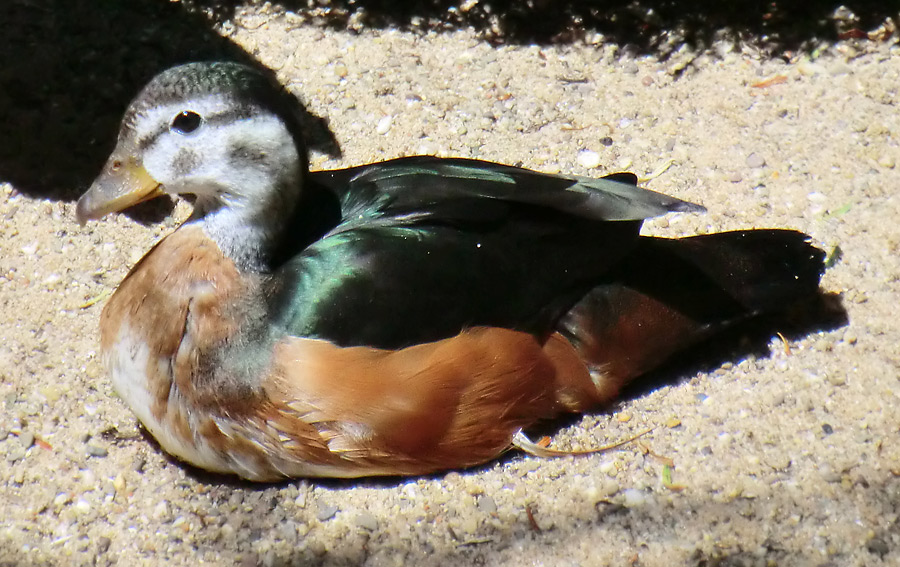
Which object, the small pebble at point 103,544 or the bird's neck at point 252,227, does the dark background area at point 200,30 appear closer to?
the bird's neck at point 252,227

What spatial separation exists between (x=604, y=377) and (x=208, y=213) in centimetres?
137

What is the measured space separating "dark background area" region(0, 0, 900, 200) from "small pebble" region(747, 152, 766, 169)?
0.75 metres

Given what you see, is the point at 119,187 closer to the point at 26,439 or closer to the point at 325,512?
the point at 26,439

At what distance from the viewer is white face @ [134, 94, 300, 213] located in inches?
104

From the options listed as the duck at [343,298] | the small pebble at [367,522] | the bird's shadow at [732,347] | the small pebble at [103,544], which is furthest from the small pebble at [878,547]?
the small pebble at [103,544]

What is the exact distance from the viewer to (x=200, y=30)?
4.70 meters

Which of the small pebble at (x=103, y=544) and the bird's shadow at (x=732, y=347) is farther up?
the bird's shadow at (x=732, y=347)

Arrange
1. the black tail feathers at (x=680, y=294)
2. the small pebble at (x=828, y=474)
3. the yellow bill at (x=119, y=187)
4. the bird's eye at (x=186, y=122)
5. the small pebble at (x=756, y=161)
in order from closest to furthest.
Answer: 1. the bird's eye at (x=186, y=122)
2. the yellow bill at (x=119, y=187)
3. the small pebble at (x=828, y=474)
4. the black tail feathers at (x=680, y=294)
5. the small pebble at (x=756, y=161)

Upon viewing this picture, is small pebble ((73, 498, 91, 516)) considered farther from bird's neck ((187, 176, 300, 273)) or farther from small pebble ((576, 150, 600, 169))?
small pebble ((576, 150, 600, 169))

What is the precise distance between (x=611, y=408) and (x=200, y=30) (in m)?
2.81

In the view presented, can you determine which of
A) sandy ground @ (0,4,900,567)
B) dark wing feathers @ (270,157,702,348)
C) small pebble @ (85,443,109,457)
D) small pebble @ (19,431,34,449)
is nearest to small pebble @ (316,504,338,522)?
sandy ground @ (0,4,900,567)

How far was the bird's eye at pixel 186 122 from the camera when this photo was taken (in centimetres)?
265

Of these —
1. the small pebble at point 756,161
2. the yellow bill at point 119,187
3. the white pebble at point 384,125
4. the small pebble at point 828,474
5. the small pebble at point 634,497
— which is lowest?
the small pebble at point 634,497

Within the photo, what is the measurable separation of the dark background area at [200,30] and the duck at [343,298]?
55.5 inches
